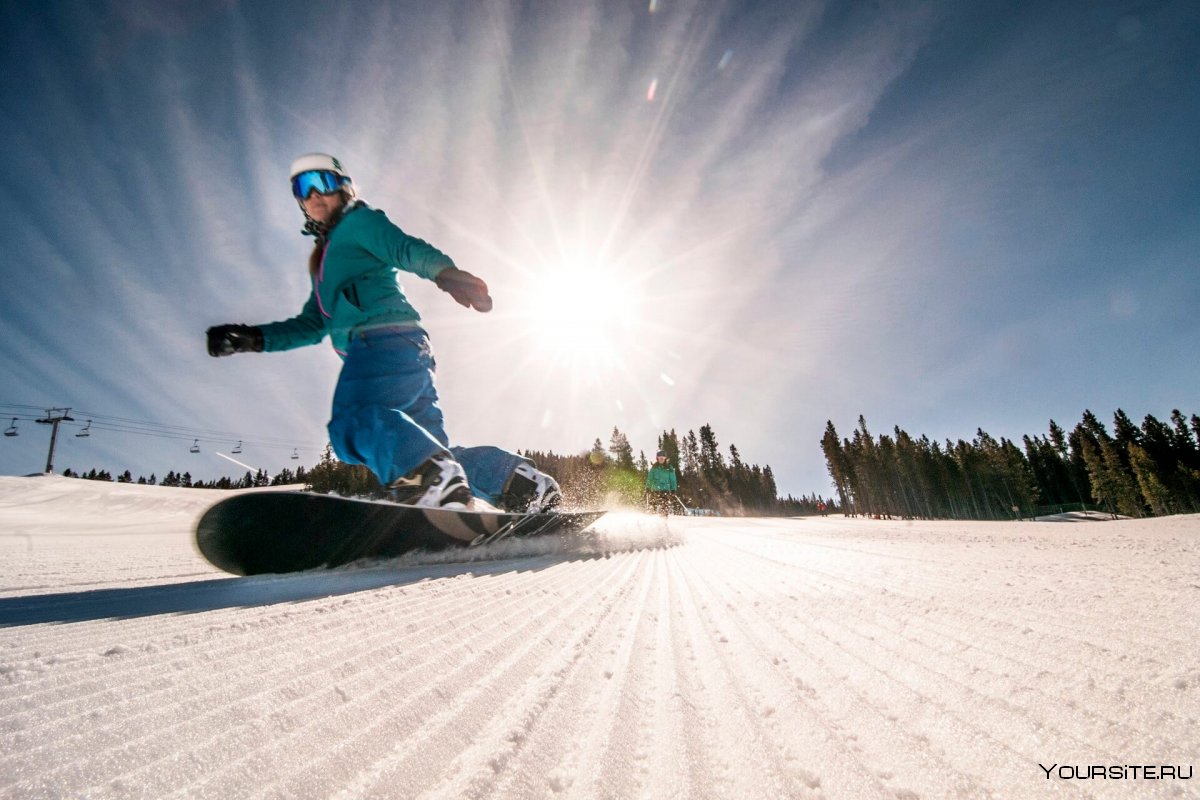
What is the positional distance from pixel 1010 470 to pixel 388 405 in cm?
6623

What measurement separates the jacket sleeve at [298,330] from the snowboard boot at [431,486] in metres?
1.54

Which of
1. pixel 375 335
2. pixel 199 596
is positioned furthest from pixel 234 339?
pixel 199 596

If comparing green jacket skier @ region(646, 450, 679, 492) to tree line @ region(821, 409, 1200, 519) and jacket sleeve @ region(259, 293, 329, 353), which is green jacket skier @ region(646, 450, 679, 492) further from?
tree line @ region(821, 409, 1200, 519)

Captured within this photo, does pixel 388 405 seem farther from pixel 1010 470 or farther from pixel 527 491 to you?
pixel 1010 470

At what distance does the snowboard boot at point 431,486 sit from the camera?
265 centimetres

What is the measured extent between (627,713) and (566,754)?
14 centimetres

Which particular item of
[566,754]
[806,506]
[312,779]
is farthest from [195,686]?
[806,506]

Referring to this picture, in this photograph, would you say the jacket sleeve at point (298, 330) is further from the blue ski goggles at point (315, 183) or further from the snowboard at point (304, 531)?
the snowboard at point (304, 531)

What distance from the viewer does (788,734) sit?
56 cm

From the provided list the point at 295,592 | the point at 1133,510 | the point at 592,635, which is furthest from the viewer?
the point at 1133,510

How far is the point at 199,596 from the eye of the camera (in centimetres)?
138

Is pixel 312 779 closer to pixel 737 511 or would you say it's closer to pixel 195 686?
pixel 195 686

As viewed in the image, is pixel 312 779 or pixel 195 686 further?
pixel 195 686

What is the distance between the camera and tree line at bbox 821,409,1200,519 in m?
41.6
